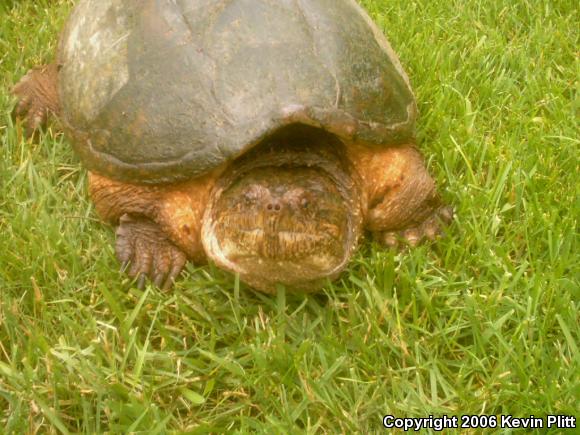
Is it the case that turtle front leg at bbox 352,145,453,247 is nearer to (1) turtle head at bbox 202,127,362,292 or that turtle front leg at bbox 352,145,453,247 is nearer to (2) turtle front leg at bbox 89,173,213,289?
(1) turtle head at bbox 202,127,362,292

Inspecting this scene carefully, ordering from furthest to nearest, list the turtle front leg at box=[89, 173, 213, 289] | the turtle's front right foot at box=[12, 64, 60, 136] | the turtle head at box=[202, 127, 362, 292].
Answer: the turtle's front right foot at box=[12, 64, 60, 136] < the turtle front leg at box=[89, 173, 213, 289] < the turtle head at box=[202, 127, 362, 292]

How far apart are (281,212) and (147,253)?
576 millimetres

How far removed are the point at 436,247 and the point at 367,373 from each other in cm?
62

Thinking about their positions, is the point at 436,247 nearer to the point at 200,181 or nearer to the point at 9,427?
the point at 200,181

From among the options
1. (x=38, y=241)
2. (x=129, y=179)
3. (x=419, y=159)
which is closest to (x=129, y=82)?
(x=129, y=179)

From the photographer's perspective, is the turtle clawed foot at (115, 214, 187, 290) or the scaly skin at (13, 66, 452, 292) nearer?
the scaly skin at (13, 66, 452, 292)

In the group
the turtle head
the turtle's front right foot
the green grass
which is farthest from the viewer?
the turtle's front right foot

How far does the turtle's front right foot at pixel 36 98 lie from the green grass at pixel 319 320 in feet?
0.26

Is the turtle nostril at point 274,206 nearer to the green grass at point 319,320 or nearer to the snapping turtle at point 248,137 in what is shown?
the snapping turtle at point 248,137

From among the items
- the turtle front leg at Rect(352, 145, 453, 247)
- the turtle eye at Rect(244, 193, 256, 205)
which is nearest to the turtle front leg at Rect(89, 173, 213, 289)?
the turtle eye at Rect(244, 193, 256, 205)

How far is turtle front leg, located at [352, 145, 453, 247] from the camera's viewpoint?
2387 mm

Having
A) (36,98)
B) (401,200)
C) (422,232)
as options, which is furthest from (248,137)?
(36,98)

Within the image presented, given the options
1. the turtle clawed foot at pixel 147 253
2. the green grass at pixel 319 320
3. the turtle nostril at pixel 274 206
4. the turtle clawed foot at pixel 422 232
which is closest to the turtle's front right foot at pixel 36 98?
the green grass at pixel 319 320

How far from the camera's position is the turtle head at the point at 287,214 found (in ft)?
6.57
